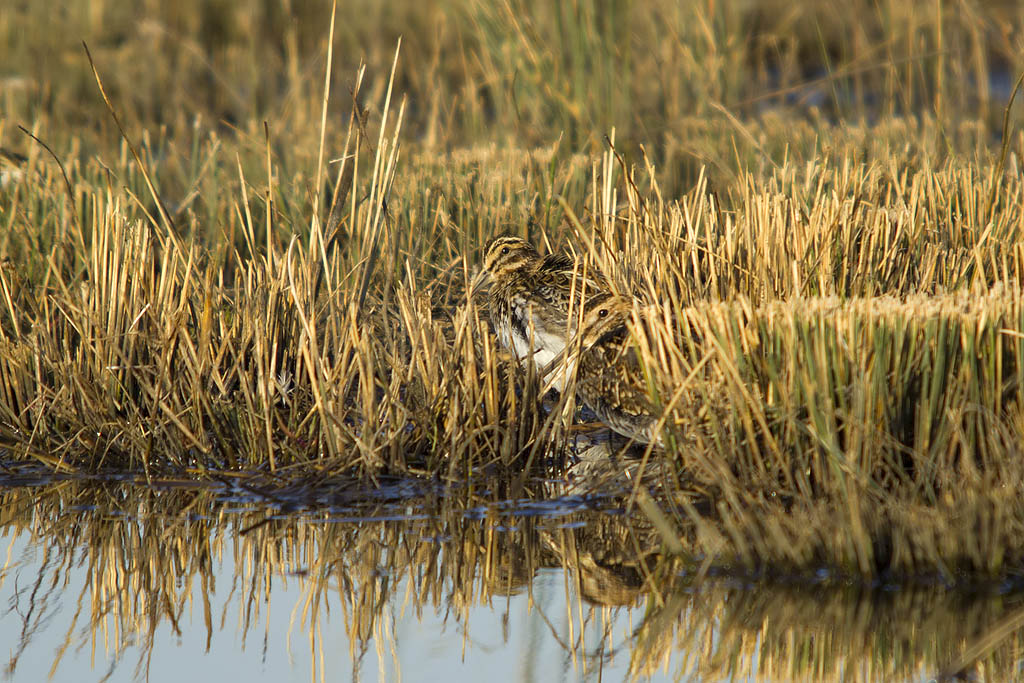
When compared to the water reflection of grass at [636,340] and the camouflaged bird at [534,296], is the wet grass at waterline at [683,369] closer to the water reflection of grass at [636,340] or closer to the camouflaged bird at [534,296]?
the water reflection of grass at [636,340]

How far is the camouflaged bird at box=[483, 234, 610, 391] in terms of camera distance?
19.1 ft

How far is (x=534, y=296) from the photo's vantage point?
19.8 feet

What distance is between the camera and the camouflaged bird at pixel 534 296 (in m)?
5.81

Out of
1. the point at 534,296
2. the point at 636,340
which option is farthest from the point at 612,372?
the point at 534,296

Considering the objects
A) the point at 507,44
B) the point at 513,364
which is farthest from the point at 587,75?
the point at 513,364

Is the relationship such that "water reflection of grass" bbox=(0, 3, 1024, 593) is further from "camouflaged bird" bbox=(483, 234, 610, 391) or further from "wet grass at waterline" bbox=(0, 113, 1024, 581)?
"camouflaged bird" bbox=(483, 234, 610, 391)

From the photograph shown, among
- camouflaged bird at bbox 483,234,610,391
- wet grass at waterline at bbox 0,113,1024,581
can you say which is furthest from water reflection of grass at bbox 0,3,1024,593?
camouflaged bird at bbox 483,234,610,391

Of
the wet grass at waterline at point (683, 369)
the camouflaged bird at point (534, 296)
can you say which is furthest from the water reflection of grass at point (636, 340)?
the camouflaged bird at point (534, 296)

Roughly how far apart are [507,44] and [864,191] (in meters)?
3.03

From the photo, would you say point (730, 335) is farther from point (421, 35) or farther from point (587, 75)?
point (421, 35)

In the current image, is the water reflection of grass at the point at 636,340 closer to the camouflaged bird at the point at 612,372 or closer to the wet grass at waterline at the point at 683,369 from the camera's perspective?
the wet grass at waterline at the point at 683,369

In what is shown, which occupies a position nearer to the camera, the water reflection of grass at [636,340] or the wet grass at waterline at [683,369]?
the wet grass at waterline at [683,369]

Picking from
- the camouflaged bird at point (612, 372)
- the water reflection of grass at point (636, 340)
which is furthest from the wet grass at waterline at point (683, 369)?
the camouflaged bird at point (612, 372)

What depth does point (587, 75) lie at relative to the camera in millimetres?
9461
